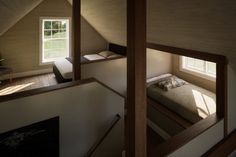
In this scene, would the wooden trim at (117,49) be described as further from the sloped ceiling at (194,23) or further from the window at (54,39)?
the sloped ceiling at (194,23)

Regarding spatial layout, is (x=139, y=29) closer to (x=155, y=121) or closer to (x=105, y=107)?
(x=105, y=107)

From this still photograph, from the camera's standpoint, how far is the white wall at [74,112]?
7.99 ft

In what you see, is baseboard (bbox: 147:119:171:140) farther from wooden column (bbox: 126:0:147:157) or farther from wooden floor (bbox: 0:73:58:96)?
wooden floor (bbox: 0:73:58:96)

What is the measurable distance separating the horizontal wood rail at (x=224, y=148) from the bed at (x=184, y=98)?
1.08 meters

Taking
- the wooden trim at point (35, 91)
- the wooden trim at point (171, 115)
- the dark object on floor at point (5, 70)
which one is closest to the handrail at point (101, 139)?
the wooden trim at point (35, 91)

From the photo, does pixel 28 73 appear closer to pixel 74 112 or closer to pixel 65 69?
pixel 65 69

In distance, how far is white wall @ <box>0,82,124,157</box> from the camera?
244 centimetres

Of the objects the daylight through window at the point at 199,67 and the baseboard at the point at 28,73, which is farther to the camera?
the baseboard at the point at 28,73

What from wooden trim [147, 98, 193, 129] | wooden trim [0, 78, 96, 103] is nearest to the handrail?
wooden trim [0, 78, 96, 103]

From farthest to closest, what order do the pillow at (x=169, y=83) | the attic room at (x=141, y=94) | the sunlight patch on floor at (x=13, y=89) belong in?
the sunlight patch on floor at (x=13, y=89) < the pillow at (x=169, y=83) < the attic room at (x=141, y=94)

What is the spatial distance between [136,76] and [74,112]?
1734 mm

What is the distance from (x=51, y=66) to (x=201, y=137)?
5677mm

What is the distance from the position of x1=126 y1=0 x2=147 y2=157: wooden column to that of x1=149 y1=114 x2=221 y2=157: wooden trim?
1.24ft

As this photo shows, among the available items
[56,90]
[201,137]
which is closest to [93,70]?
[56,90]
